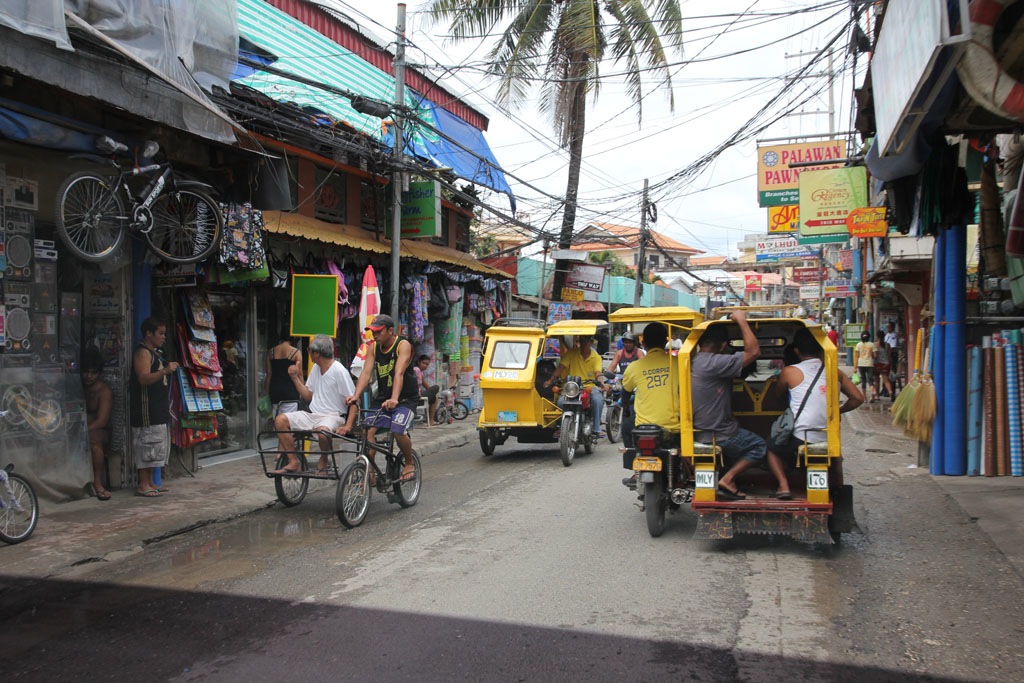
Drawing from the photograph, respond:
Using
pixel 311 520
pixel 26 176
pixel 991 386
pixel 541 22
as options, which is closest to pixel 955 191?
pixel 991 386

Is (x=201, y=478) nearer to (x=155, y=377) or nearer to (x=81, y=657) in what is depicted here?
(x=155, y=377)

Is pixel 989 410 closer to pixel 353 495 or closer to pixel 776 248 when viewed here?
pixel 353 495

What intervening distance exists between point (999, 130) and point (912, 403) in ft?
9.68

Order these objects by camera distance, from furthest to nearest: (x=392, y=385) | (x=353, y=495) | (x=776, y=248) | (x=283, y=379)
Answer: (x=776, y=248) < (x=283, y=379) < (x=392, y=385) < (x=353, y=495)

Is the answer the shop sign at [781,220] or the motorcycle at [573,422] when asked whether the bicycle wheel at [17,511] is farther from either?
the shop sign at [781,220]

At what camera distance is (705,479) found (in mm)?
6520

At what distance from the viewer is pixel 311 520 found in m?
8.03

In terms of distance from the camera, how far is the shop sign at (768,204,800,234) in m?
20.7

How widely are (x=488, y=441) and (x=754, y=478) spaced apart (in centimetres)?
591

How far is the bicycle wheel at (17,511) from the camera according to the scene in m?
6.62

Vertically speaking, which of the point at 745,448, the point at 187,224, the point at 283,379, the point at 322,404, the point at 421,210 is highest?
the point at 421,210

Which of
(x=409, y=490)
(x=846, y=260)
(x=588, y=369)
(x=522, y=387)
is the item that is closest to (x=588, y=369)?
(x=588, y=369)

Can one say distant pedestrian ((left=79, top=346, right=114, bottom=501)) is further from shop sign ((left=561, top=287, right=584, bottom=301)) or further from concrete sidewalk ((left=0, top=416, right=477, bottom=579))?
shop sign ((left=561, top=287, right=584, bottom=301))

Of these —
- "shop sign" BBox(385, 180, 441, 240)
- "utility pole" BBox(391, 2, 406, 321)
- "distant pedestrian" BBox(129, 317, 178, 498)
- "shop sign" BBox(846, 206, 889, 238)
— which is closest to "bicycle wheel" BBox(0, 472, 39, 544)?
"distant pedestrian" BBox(129, 317, 178, 498)
